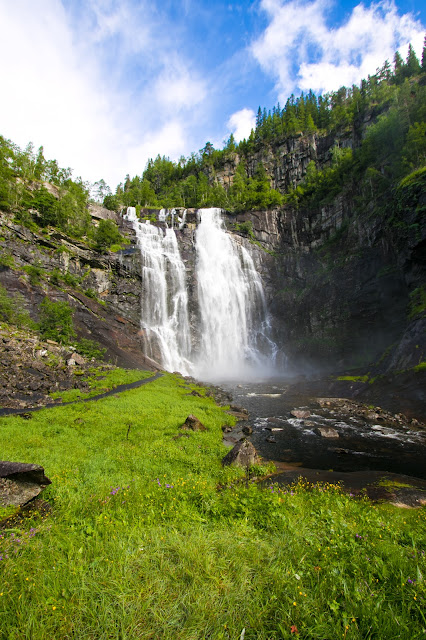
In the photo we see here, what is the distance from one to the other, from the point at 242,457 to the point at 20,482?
252 inches

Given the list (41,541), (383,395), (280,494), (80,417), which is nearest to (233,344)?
(383,395)

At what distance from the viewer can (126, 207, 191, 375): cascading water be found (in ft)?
135

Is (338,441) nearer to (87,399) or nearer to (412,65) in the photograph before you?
(87,399)

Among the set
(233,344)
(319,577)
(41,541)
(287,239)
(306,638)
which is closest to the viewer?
(306,638)

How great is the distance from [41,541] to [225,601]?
9.64 ft

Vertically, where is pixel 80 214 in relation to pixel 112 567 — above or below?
above

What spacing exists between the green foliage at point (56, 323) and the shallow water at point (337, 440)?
18694mm

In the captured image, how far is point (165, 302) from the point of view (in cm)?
4591

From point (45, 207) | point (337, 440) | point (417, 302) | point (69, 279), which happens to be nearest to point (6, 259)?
point (69, 279)

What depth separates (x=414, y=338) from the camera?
74.5ft

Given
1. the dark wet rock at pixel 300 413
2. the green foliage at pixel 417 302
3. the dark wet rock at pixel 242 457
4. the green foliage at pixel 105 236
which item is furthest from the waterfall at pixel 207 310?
the dark wet rock at pixel 242 457

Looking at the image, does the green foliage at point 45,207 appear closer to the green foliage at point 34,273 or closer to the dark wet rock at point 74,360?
the green foliage at point 34,273

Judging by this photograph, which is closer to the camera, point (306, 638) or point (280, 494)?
point (306, 638)

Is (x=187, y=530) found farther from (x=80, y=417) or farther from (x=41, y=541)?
(x=80, y=417)
